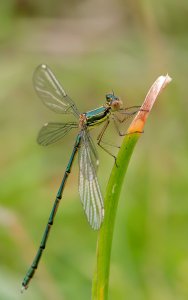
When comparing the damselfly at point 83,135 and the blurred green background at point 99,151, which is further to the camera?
the blurred green background at point 99,151

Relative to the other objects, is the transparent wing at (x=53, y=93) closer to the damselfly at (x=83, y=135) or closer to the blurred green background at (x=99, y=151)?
the damselfly at (x=83, y=135)

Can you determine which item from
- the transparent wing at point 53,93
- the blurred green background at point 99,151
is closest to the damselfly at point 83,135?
the transparent wing at point 53,93

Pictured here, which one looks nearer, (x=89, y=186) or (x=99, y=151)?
(x=89, y=186)

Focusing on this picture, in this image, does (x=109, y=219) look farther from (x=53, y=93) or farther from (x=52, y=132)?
(x=53, y=93)

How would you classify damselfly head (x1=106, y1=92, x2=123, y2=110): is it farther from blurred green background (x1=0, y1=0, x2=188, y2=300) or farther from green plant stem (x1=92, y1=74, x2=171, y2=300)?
green plant stem (x1=92, y1=74, x2=171, y2=300)

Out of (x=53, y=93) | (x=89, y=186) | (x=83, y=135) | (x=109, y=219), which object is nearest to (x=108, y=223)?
(x=109, y=219)

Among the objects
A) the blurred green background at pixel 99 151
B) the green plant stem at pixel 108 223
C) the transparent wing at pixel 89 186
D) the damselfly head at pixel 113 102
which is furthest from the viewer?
→ the blurred green background at pixel 99 151

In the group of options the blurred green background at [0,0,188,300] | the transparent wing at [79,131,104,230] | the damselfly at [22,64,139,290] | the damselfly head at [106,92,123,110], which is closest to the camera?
the transparent wing at [79,131,104,230]

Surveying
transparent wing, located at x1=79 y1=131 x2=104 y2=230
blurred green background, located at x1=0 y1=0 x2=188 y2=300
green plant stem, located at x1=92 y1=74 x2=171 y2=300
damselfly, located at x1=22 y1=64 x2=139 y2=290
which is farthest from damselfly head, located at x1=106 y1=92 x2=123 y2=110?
green plant stem, located at x1=92 y1=74 x2=171 y2=300
